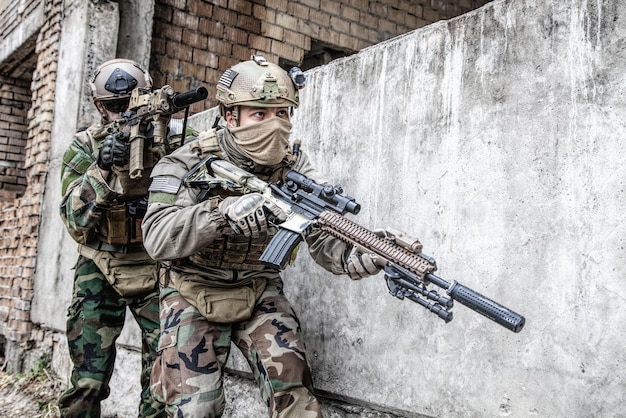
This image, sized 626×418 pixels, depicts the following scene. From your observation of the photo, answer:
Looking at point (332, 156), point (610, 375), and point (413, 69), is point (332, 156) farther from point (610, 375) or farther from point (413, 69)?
point (610, 375)

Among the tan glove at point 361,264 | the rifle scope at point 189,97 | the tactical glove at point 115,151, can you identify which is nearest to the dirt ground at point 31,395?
the tactical glove at point 115,151

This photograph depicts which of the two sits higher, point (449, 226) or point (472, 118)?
point (472, 118)

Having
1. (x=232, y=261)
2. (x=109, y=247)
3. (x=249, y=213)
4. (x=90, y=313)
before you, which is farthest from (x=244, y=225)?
(x=90, y=313)

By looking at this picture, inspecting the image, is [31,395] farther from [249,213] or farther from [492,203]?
[492,203]

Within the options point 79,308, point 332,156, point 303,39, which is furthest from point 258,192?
point 303,39

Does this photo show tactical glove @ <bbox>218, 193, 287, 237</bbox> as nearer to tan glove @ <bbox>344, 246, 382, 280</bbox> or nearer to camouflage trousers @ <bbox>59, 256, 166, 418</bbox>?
tan glove @ <bbox>344, 246, 382, 280</bbox>

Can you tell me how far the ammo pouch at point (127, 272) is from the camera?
334 centimetres

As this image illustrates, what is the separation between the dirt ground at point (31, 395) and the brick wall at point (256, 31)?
8.47ft

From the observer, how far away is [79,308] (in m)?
3.40

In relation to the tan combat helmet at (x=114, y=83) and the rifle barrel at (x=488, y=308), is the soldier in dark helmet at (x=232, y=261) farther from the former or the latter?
the tan combat helmet at (x=114, y=83)

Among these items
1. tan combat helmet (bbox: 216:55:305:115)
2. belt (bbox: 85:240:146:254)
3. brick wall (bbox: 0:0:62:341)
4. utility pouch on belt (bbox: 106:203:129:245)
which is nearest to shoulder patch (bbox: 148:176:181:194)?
tan combat helmet (bbox: 216:55:305:115)

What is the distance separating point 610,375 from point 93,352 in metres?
2.51

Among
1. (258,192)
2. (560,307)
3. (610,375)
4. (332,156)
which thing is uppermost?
(332,156)

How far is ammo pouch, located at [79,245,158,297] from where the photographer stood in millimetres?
3336
